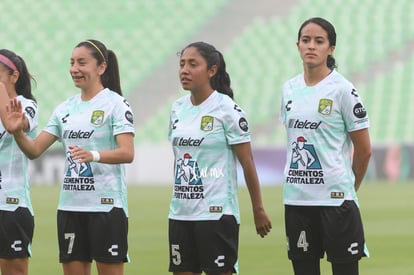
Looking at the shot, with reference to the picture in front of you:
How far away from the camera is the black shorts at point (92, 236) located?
671 centimetres

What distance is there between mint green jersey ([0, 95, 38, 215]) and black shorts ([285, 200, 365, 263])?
1.93m

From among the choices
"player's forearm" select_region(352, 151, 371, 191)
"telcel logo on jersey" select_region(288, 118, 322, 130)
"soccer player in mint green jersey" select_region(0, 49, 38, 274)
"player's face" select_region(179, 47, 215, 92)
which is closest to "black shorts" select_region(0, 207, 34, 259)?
"soccer player in mint green jersey" select_region(0, 49, 38, 274)

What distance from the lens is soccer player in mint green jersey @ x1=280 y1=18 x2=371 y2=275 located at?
6.59 metres

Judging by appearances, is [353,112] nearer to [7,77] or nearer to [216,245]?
[216,245]

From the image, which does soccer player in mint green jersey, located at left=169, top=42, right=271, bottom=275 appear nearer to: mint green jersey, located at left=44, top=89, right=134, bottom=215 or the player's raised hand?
mint green jersey, located at left=44, top=89, right=134, bottom=215

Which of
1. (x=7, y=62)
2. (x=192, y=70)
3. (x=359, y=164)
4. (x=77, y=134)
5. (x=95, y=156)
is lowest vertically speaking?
(x=359, y=164)

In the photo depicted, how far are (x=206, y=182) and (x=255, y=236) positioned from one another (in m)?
8.01

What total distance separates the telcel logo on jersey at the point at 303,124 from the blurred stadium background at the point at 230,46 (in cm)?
2443

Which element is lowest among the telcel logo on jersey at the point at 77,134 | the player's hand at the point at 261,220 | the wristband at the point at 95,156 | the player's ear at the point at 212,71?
the player's hand at the point at 261,220

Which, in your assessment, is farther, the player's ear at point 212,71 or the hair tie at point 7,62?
the hair tie at point 7,62

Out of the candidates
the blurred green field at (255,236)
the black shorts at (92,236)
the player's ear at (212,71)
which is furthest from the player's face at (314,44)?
the blurred green field at (255,236)

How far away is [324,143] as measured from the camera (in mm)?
6605

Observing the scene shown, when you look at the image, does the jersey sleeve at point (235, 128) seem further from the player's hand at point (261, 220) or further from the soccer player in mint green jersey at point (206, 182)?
the player's hand at point (261, 220)

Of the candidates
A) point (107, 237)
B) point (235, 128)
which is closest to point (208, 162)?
point (235, 128)
